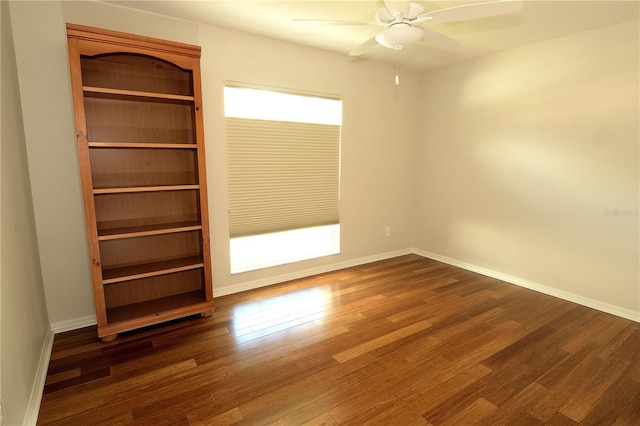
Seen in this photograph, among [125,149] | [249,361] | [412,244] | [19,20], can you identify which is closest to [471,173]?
[412,244]

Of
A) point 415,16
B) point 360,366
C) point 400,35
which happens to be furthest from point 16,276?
point 415,16

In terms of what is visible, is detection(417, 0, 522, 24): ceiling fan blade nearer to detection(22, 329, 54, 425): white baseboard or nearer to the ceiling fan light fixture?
the ceiling fan light fixture

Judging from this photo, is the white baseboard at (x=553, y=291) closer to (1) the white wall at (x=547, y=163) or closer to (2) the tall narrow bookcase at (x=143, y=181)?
(1) the white wall at (x=547, y=163)

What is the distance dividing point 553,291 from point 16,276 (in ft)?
14.7

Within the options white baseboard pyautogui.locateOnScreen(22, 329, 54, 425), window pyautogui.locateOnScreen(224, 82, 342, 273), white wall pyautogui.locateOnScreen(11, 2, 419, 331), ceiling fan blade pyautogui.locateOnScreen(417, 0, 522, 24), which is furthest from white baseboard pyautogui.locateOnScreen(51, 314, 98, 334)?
ceiling fan blade pyautogui.locateOnScreen(417, 0, 522, 24)

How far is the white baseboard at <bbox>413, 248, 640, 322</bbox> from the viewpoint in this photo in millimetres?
2916

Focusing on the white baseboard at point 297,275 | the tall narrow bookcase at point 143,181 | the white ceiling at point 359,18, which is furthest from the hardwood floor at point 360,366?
the white ceiling at point 359,18

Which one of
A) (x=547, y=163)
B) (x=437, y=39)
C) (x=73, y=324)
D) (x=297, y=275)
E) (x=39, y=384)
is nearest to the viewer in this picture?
(x=39, y=384)

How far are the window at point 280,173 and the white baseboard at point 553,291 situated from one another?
1710 millimetres

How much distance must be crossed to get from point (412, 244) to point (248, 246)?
8.56 ft

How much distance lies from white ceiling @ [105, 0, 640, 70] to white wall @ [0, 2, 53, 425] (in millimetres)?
1141

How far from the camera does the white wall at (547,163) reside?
2.85 metres

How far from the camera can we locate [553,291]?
336cm

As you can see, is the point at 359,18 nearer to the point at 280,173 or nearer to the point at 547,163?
the point at 280,173
